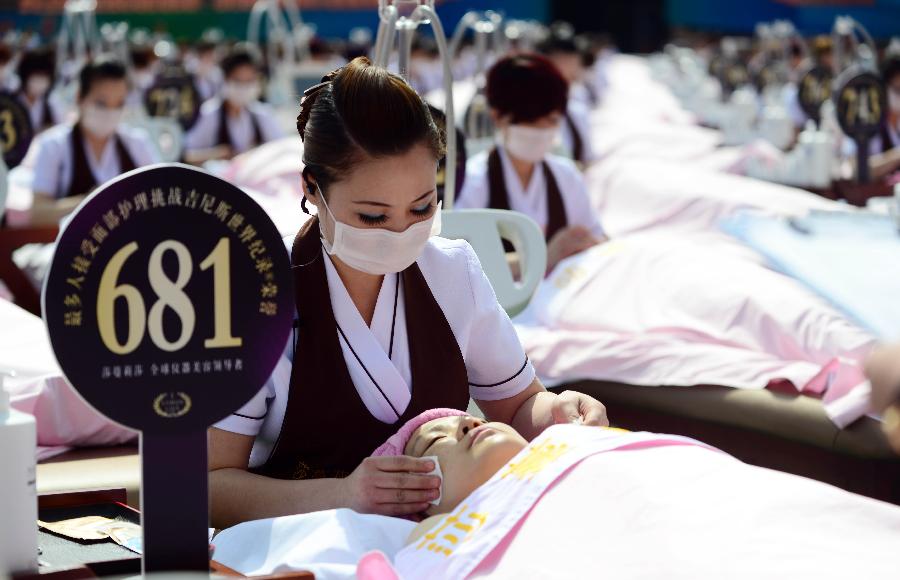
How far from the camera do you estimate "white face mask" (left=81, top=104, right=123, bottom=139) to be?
4.59m

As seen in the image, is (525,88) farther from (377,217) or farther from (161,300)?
(161,300)

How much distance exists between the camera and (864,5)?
17.5 metres

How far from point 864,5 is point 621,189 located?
45.7ft

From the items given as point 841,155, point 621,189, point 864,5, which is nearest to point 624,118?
point 841,155

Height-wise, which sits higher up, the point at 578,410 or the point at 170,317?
the point at 170,317

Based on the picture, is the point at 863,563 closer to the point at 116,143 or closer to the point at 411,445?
the point at 411,445

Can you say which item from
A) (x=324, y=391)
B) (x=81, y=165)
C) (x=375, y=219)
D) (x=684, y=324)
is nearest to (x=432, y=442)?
(x=324, y=391)

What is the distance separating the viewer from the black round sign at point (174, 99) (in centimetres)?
650

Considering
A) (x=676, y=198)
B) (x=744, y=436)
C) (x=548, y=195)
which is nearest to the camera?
(x=744, y=436)

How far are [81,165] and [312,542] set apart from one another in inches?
135

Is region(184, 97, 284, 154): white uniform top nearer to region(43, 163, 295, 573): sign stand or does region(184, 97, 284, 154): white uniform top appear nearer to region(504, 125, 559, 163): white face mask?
region(504, 125, 559, 163): white face mask

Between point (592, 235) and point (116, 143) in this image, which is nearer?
point (592, 235)

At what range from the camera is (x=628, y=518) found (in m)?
1.35

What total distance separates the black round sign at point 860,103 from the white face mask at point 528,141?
152 cm
